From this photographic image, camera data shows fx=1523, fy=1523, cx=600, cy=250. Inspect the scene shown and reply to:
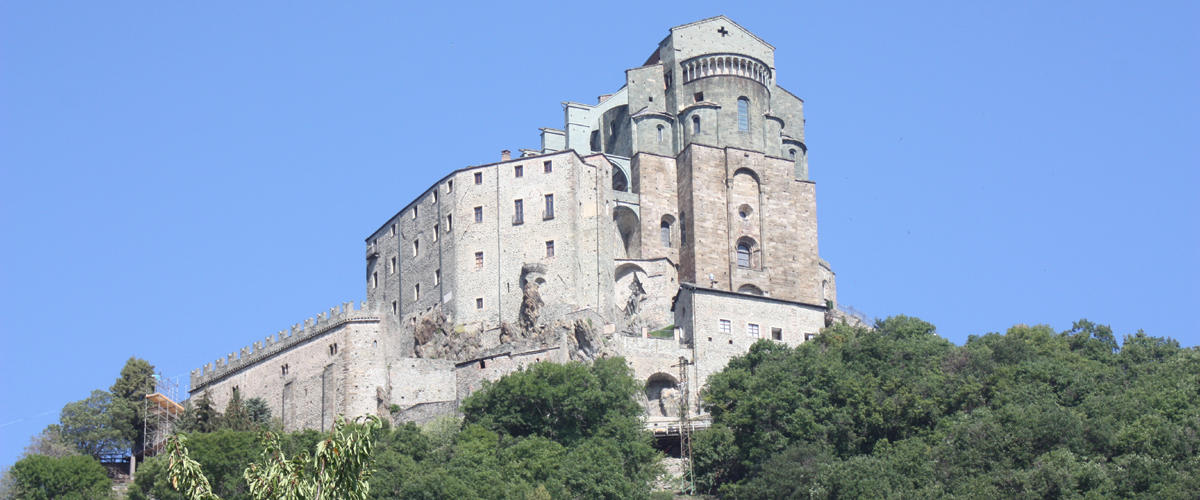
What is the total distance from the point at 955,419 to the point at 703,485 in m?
11.1

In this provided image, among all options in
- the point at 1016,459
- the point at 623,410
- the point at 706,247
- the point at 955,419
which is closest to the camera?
the point at 1016,459

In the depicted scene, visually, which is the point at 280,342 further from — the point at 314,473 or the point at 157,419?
the point at 314,473

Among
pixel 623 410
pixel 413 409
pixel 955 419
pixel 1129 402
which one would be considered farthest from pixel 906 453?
pixel 413 409

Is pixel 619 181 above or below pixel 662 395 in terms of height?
above

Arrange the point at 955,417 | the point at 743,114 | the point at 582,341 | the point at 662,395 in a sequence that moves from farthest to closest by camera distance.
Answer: the point at 743,114
the point at 662,395
the point at 582,341
the point at 955,417

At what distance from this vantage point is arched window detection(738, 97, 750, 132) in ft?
302

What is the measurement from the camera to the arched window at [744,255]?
288ft

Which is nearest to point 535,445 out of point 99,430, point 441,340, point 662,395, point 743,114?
point 662,395

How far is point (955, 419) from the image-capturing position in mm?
63906

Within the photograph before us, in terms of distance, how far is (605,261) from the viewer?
Result: 270 ft

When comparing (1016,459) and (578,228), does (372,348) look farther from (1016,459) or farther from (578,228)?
(1016,459)

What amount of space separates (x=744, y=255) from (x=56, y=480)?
4056 centimetres

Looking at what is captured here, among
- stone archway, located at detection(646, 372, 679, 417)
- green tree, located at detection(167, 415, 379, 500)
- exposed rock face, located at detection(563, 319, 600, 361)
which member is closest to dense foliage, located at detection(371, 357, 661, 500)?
exposed rock face, located at detection(563, 319, 600, 361)

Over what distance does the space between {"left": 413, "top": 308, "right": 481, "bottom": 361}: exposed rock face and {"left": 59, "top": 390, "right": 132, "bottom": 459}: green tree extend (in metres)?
14.8
